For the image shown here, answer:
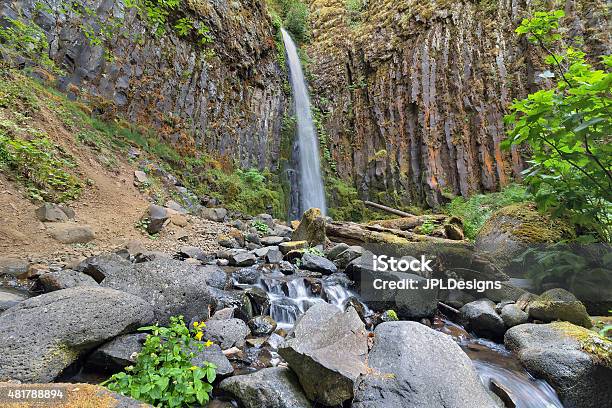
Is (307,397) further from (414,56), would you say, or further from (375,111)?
(414,56)

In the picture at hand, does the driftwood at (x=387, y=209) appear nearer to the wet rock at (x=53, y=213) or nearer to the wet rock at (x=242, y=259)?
the wet rock at (x=242, y=259)

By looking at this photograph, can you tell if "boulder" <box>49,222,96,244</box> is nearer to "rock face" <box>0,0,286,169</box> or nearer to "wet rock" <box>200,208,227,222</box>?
"wet rock" <box>200,208,227,222</box>

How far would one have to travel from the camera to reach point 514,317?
4.09m

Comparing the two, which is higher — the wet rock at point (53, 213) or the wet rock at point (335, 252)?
the wet rock at point (53, 213)

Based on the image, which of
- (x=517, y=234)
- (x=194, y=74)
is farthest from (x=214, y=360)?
(x=194, y=74)

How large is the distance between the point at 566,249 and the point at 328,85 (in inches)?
573

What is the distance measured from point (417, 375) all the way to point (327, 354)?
69 centimetres

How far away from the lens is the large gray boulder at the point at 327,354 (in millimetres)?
2287

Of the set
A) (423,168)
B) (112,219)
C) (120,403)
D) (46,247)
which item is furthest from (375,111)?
(120,403)

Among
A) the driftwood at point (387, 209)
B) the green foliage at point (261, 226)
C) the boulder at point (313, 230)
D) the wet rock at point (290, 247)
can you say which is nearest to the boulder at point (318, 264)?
the wet rock at point (290, 247)

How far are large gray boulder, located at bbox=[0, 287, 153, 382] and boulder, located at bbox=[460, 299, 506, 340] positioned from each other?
3974 mm

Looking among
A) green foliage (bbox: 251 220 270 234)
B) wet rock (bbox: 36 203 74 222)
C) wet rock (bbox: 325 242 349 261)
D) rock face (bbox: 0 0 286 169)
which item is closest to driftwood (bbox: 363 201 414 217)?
rock face (bbox: 0 0 286 169)

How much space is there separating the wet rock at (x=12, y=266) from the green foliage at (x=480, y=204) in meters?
10.0

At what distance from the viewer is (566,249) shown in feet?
16.1
